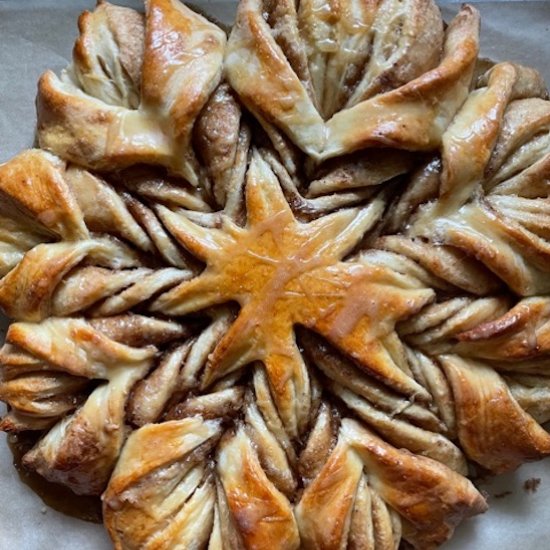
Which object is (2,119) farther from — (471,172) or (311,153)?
(471,172)

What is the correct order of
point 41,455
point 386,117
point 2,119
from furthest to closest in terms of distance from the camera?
point 2,119
point 41,455
point 386,117

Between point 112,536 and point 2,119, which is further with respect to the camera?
point 2,119

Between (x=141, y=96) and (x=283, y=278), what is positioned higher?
(x=141, y=96)

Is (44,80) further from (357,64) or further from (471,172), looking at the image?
(471,172)

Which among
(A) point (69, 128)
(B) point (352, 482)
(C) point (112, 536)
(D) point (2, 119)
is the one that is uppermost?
(A) point (69, 128)

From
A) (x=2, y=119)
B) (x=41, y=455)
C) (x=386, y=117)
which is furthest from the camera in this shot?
(x=2, y=119)

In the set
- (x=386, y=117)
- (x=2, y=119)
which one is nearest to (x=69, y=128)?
(x=2, y=119)

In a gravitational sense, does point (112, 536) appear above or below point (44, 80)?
below
